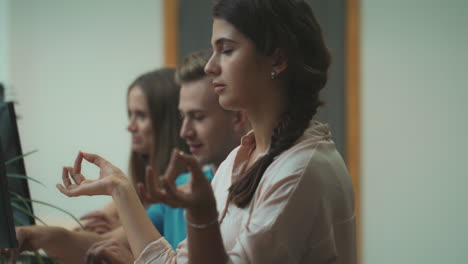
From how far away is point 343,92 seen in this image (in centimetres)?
350

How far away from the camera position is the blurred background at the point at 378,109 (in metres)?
3.34

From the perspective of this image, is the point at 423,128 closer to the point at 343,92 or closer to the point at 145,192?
the point at 343,92

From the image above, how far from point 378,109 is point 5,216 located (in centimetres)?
283

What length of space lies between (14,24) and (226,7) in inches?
133

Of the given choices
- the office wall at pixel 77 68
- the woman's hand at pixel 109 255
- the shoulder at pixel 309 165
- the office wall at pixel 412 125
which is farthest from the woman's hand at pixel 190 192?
the office wall at pixel 77 68

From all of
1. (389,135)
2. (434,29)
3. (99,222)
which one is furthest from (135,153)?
(434,29)

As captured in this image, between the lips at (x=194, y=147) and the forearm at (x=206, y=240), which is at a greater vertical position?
the forearm at (x=206, y=240)

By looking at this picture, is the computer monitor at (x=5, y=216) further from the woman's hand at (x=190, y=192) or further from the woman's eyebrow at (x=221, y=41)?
the woman's eyebrow at (x=221, y=41)

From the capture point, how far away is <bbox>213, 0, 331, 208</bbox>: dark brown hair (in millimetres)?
1009

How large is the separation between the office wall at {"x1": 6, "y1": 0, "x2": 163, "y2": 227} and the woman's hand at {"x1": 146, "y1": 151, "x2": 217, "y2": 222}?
3.02 meters

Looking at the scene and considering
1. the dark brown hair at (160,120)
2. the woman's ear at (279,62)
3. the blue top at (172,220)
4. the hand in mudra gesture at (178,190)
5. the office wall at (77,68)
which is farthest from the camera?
the office wall at (77,68)

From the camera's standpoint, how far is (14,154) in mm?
1265

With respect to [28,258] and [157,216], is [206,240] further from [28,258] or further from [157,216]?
[157,216]

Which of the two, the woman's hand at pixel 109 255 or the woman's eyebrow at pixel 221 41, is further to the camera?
the woman's hand at pixel 109 255
